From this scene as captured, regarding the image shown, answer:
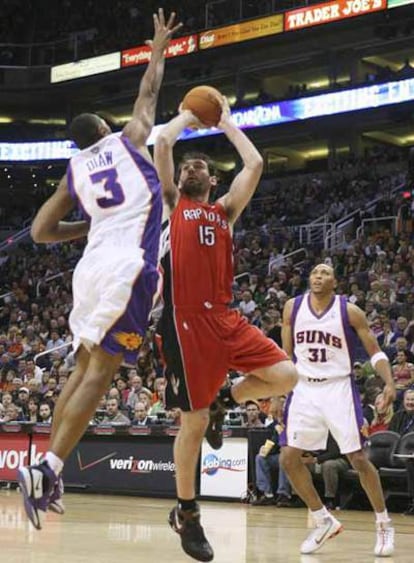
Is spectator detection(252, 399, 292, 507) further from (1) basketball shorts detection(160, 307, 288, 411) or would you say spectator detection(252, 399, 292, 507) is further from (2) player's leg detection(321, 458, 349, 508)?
(1) basketball shorts detection(160, 307, 288, 411)

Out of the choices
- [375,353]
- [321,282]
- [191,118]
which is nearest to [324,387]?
[375,353]

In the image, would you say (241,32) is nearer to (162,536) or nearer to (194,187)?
(162,536)

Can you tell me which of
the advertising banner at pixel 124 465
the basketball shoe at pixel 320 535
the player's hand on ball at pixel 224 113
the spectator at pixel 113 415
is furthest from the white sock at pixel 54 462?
the spectator at pixel 113 415

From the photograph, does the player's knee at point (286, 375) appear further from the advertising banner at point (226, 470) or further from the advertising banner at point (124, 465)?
the advertising banner at point (124, 465)

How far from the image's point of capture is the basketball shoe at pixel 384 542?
7117 millimetres

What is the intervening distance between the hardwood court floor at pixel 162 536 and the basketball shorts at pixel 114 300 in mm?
1860

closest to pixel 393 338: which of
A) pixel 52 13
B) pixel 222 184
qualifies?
pixel 222 184

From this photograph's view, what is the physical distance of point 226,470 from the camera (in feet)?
43.1

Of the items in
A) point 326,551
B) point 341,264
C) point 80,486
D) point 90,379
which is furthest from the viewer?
point 341,264

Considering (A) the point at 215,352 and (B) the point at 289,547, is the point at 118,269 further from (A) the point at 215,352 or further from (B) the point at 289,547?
(B) the point at 289,547

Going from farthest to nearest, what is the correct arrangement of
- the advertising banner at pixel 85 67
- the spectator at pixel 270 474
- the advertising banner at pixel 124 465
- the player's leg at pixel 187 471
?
the advertising banner at pixel 85 67
the advertising banner at pixel 124 465
the spectator at pixel 270 474
the player's leg at pixel 187 471

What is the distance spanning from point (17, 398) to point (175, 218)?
1199cm

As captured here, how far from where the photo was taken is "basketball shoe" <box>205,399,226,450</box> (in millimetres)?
6336

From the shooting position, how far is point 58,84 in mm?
33281
